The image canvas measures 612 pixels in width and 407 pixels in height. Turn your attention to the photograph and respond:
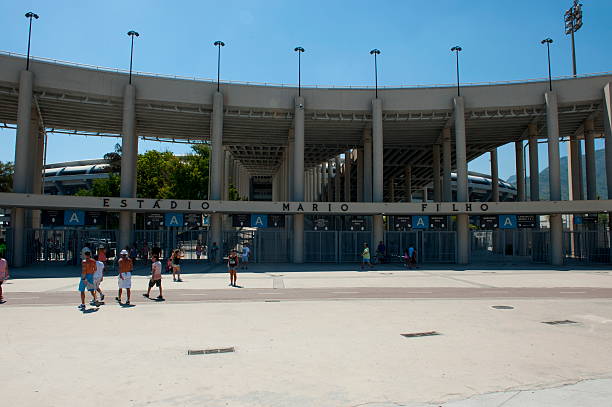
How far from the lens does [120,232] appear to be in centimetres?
3023

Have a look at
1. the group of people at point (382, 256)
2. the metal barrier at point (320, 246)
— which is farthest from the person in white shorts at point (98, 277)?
the metal barrier at point (320, 246)

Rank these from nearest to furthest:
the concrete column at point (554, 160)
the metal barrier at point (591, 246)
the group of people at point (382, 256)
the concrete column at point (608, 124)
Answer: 1. the group of people at point (382, 256)
2. the concrete column at point (608, 124)
3. the concrete column at point (554, 160)
4. the metal barrier at point (591, 246)

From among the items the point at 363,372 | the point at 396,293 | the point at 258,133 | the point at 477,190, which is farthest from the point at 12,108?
the point at 477,190

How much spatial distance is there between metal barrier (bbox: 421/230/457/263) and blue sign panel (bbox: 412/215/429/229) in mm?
831

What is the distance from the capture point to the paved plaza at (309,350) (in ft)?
19.2

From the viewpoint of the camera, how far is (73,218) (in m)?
28.7

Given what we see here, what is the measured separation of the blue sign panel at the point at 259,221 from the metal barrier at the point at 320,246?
3.50 meters

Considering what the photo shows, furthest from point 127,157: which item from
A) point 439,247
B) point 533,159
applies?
point 533,159

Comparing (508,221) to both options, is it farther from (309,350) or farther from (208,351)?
(208,351)

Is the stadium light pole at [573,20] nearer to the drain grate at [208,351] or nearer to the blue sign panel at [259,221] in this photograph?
the blue sign panel at [259,221]

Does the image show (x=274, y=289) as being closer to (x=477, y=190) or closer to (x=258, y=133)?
(x=258, y=133)

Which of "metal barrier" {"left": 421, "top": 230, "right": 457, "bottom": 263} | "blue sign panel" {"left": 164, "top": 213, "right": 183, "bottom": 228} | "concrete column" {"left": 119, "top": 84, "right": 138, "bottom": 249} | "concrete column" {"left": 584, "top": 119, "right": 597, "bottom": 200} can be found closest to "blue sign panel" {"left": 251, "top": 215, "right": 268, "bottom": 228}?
"blue sign panel" {"left": 164, "top": 213, "right": 183, "bottom": 228}

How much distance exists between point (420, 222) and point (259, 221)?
1254cm

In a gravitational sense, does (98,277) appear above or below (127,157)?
below
